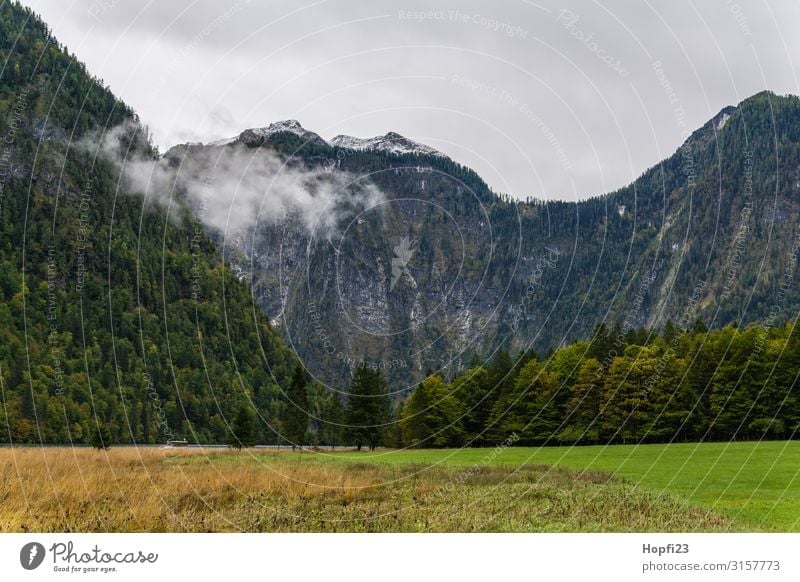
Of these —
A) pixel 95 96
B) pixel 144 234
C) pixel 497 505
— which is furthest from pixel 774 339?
pixel 95 96

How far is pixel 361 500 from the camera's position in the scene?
26.5 m

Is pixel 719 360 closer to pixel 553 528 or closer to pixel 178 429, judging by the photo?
pixel 553 528

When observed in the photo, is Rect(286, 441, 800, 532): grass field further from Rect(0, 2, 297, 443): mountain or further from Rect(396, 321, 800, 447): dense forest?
Rect(0, 2, 297, 443): mountain

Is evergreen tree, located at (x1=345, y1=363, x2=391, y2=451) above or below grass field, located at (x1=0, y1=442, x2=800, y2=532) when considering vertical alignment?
below

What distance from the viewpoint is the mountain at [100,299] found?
94750mm

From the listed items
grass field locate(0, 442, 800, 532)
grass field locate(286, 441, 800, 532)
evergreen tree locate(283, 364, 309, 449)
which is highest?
grass field locate(0, 442, 800, 532)

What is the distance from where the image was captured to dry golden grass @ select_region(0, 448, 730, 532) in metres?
21.1
